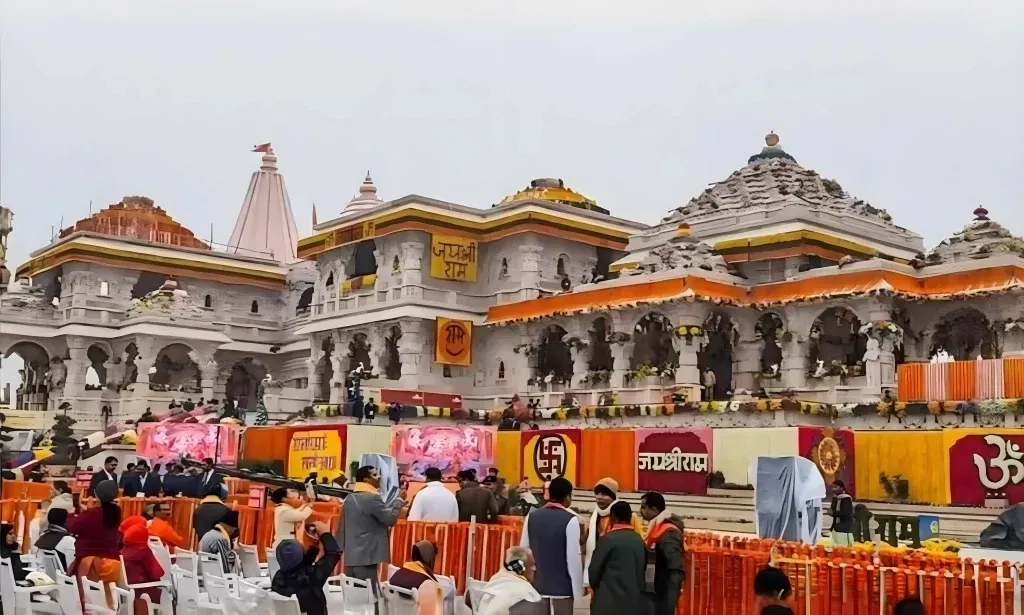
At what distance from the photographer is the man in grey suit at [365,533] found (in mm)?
10367

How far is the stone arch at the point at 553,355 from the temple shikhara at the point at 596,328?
88 millimetres

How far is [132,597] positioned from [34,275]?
142 feet

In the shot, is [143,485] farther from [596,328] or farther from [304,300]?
[304,300]

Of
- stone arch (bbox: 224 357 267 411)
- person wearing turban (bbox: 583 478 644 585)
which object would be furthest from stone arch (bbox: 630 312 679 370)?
person wearing turban (bbox: 583 478 644 585)

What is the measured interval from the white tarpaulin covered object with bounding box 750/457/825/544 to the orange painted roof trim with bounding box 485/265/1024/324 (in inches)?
565

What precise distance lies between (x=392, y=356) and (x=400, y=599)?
98.5 ft

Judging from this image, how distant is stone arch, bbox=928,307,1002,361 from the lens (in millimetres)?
27703

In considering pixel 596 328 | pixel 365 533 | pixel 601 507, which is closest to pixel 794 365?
pixel 596 328

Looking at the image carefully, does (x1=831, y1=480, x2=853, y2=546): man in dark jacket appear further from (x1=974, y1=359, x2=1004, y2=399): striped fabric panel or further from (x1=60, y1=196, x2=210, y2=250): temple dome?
(x1=60, y1=196, x2=210, y2=250): temple dome

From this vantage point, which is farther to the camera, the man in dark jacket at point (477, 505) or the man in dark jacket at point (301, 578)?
the man in dark jacket at point (477, 505)

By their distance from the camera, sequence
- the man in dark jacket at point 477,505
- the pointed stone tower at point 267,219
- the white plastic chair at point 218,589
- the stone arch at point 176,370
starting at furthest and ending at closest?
the pointed stone tower at point 267,219 < the stone arch at point 176,370 < the man in dark jacket at point 477,505 < the white plastic chair at point 218,589

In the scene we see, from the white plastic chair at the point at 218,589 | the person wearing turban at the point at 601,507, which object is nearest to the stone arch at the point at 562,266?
the person wearing turban at the point at 601,507

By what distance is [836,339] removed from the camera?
30.1 metres

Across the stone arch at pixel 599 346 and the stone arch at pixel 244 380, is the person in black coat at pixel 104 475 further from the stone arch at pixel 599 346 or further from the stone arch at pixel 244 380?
the stone arch at pixel 244 380
